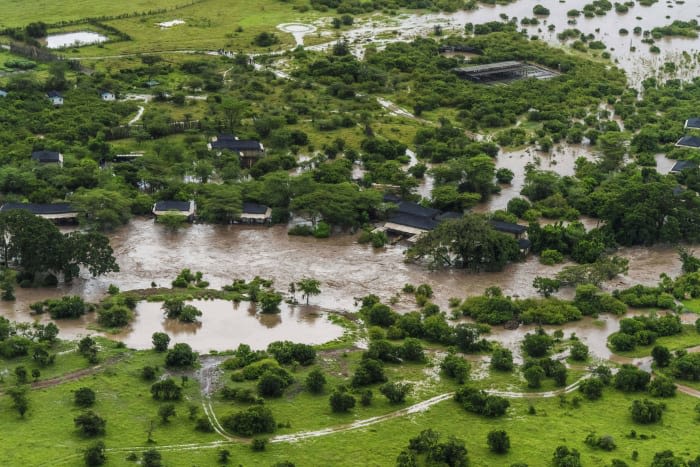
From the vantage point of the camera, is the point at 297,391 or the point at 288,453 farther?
the point at 297,391

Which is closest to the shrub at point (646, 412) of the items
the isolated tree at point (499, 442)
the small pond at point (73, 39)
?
the isolated tree at point (499, 442)

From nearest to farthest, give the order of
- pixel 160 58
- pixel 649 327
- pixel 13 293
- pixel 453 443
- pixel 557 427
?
pixel 453 443
pixel 557 427
pixel 649 327
pixel 13 293
pixel 160 58

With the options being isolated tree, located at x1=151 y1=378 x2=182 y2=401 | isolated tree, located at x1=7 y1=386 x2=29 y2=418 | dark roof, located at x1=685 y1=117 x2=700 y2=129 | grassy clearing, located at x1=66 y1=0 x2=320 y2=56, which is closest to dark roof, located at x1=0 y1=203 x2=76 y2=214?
Result: isolated tree, located at x1=7 y1=386 x2=29 y2=418

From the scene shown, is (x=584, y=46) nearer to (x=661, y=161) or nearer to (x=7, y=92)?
(x=661, y=161)

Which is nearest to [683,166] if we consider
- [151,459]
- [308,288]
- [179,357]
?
[308,288]

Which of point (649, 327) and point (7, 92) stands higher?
point (7, 92)

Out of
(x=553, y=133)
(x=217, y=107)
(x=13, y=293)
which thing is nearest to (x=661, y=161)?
(x=553, y=133)

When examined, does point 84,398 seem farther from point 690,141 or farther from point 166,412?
point 690,141
